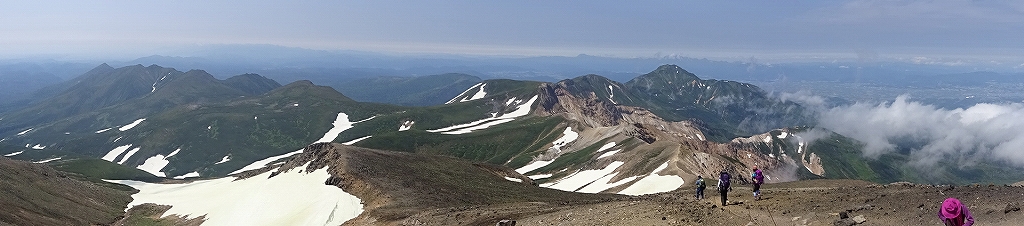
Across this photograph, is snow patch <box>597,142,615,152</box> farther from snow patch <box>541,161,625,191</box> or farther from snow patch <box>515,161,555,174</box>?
snow patch <box>541,161,625,191</box>

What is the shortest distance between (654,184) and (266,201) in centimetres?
5593

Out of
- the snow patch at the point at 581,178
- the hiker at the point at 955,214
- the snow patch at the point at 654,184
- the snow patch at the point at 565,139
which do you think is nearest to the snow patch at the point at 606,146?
the snow patch at the point at 581,178

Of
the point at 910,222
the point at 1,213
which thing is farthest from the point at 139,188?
the point at 910,222

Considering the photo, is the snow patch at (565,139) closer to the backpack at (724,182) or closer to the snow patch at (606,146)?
the snow patch at (606,146)

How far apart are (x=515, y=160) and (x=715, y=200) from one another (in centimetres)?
14204

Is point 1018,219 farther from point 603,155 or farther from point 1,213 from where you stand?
point 603,155

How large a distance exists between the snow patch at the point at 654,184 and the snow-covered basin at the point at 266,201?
4579cm

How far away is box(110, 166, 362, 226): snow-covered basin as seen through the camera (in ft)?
167

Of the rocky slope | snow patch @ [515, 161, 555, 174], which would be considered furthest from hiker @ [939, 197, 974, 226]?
snow patch @ [515, 161, 555, 174]

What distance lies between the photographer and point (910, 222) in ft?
66.8

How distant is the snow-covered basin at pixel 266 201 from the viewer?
50.8m

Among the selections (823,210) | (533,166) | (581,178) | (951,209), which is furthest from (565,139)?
(951,209)

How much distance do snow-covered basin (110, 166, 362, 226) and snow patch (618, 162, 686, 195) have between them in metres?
45.8

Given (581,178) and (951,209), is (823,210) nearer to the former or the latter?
(951,209)
